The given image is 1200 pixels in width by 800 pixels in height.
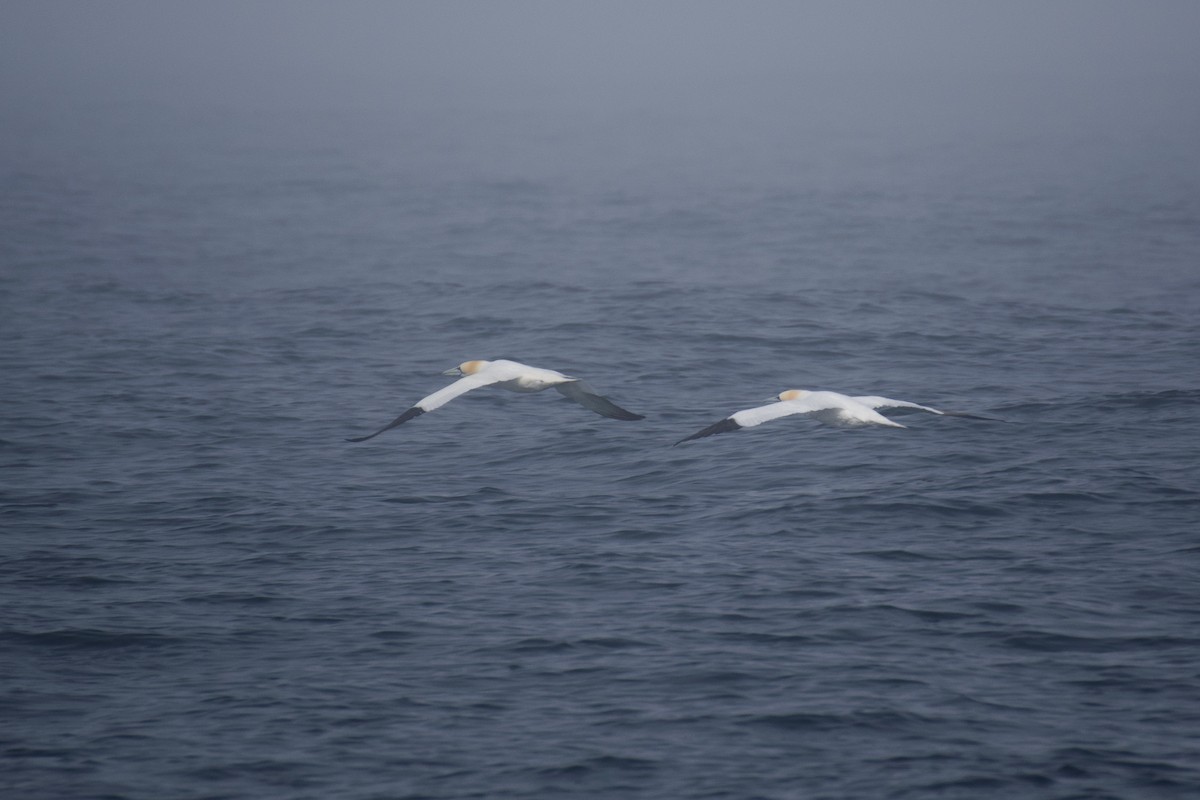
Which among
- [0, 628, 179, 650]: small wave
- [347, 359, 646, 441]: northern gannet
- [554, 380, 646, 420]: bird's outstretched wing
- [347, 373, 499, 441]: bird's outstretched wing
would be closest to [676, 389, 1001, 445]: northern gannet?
[554, 380, 646, 420]: bird's outstretched wing

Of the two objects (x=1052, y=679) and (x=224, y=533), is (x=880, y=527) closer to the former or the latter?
(x=1052, y=679)

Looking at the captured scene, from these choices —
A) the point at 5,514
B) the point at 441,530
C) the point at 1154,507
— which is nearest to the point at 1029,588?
the point at 1154,507

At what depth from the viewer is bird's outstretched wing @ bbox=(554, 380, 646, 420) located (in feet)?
63.6

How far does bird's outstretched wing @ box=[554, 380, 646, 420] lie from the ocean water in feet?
3.94

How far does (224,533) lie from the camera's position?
19391 mm

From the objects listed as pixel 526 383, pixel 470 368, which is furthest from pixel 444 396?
pixel 470 368

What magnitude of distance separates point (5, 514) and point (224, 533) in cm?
322

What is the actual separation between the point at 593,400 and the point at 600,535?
1989mm

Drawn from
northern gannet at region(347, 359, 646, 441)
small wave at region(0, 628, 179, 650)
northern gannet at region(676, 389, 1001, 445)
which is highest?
northern gannet at region(347, 359, 646, 441)

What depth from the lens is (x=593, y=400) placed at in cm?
2000

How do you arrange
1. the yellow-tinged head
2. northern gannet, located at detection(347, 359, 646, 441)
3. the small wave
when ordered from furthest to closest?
1. the yellow-tinged head
2. northern gannet, located at detection(347, 359, 646, 441)
3. the small wave

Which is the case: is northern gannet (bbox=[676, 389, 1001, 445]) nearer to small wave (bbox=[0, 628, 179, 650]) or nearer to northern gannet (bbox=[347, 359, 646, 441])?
northern gannet (bbox=[347, 359, 646, 441])

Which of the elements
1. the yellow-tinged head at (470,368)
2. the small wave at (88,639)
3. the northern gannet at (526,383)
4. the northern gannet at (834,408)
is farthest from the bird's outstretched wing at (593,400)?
the small wave at (88,639)

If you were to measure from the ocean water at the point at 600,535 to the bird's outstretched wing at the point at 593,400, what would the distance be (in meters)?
1.20
